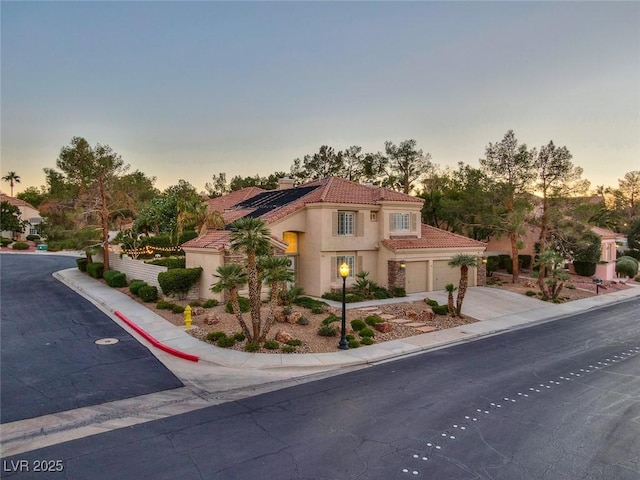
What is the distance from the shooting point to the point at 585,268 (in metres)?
36.3

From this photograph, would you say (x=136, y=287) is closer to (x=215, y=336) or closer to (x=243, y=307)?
(x=243, y=307)

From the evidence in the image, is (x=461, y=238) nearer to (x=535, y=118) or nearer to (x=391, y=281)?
(x=391, y=281)

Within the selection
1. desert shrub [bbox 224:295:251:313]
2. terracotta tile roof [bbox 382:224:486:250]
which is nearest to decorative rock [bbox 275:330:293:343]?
desert shrub [bbox 224:295:251:313]

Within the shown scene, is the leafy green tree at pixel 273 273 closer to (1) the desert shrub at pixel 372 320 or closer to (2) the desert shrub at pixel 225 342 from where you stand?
(2) the desert shrub at pixel 225 342

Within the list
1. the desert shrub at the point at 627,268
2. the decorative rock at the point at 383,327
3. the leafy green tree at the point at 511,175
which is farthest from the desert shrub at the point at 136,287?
the desert shrub at the point at 627,268

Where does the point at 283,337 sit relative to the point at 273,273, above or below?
below

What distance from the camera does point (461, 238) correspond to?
29.3m

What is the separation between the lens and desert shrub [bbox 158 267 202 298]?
21.5 metres

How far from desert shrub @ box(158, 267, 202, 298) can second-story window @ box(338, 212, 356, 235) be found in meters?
9.53

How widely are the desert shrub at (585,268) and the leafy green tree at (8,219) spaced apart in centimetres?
8060

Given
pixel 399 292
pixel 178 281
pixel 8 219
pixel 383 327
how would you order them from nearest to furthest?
pixel 383 327 → pixel 178 281 → pixel 399 292 → pixel 8 219

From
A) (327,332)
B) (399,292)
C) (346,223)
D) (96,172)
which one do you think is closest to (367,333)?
(327,332)

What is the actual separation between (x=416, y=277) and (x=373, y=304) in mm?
5613

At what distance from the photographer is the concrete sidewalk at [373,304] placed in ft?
43.1
